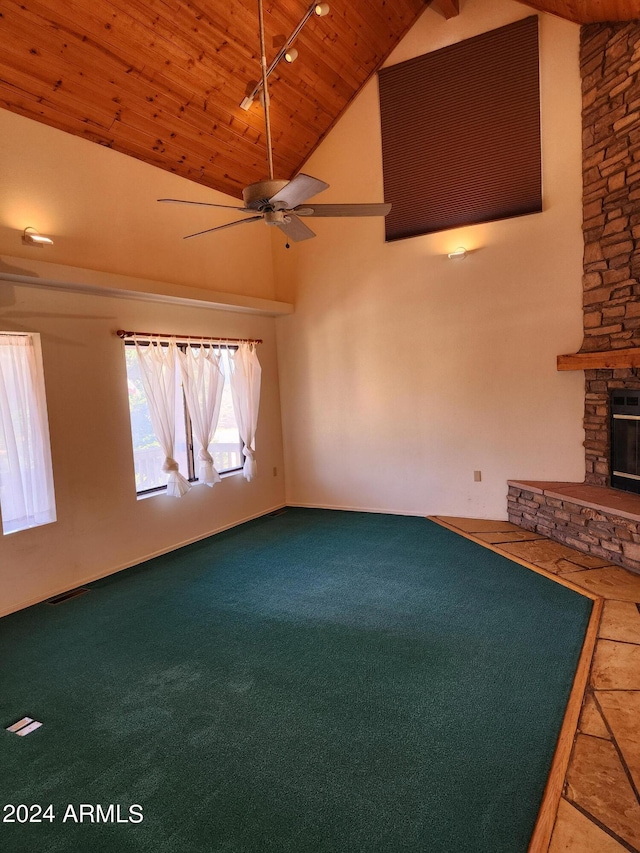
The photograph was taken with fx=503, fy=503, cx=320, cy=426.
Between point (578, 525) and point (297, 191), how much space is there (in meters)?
3.58

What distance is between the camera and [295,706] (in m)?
2.49

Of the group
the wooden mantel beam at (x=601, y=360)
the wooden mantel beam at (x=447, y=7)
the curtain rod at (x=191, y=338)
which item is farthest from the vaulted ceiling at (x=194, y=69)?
the wooden mantel beam at (x=601, y=360)

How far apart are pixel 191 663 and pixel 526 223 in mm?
4746

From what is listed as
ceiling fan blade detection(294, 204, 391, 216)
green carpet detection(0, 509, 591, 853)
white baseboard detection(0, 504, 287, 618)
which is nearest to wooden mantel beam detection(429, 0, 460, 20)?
ceiling fan blade detection(294, 204, 391, 216)

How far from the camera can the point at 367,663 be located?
283 centimetres

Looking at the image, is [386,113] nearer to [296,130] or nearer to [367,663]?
[296,130]

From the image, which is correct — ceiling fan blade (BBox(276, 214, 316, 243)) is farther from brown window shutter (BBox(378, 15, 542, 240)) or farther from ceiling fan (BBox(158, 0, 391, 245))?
brown window shutter (BBox(378, 15, 542, 240))

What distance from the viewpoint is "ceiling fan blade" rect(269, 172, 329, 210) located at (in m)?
2.40

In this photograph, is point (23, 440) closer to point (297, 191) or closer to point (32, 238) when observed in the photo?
point (32, 238)

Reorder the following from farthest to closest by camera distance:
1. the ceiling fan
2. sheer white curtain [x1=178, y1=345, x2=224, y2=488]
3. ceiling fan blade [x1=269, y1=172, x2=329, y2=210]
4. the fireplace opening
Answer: sheer white curtain [x1=178, y1=345, x2=224, y2=488] < the fireplace opening < the ceiling fan < ceiling fan blade [x1=269, y1=172, x2=329, y2=210]

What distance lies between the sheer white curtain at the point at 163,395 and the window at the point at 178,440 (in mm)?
99

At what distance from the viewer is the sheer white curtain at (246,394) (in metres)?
5.70

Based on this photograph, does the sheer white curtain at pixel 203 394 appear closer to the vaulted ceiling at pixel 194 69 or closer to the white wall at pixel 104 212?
the white wall at pixel 104 212

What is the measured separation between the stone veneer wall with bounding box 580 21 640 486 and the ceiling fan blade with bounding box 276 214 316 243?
9.34ft
